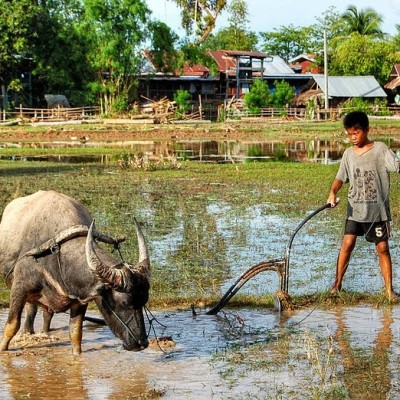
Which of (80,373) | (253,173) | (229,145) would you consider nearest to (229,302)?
(80,373)

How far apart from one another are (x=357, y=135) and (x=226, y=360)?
7.80ft

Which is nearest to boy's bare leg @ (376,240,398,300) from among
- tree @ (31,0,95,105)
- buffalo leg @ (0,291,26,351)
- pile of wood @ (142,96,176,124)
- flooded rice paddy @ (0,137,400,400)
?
flooded rice paddy @ (0,137,400,400)

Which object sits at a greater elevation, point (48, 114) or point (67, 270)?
point (48, 114)

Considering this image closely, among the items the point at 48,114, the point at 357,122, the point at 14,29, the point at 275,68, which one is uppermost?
the point at 14,29

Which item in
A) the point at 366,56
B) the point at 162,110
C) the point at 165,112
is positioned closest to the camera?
the point at 165,112

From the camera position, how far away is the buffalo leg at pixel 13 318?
5552 mm

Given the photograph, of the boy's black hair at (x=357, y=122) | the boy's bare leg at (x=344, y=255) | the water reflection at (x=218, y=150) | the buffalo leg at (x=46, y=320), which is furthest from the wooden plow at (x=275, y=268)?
the water reflection at (x=218, y=150)

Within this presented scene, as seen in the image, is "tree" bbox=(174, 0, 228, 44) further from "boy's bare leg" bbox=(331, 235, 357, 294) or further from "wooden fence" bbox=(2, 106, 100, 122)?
"boy's bare leg" bbox=(331, 235, 357, 294)

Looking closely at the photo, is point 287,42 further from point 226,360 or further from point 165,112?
point 226,360

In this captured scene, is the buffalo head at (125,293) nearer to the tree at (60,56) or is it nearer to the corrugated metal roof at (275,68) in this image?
the tree at (60,56)

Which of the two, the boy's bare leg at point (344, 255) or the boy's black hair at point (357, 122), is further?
the boy's bare leg at point (344, 255)

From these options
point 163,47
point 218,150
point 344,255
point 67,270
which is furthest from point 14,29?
point 67,270

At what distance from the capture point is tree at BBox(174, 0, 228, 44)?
60.8 meters

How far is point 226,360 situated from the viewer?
5512mm
